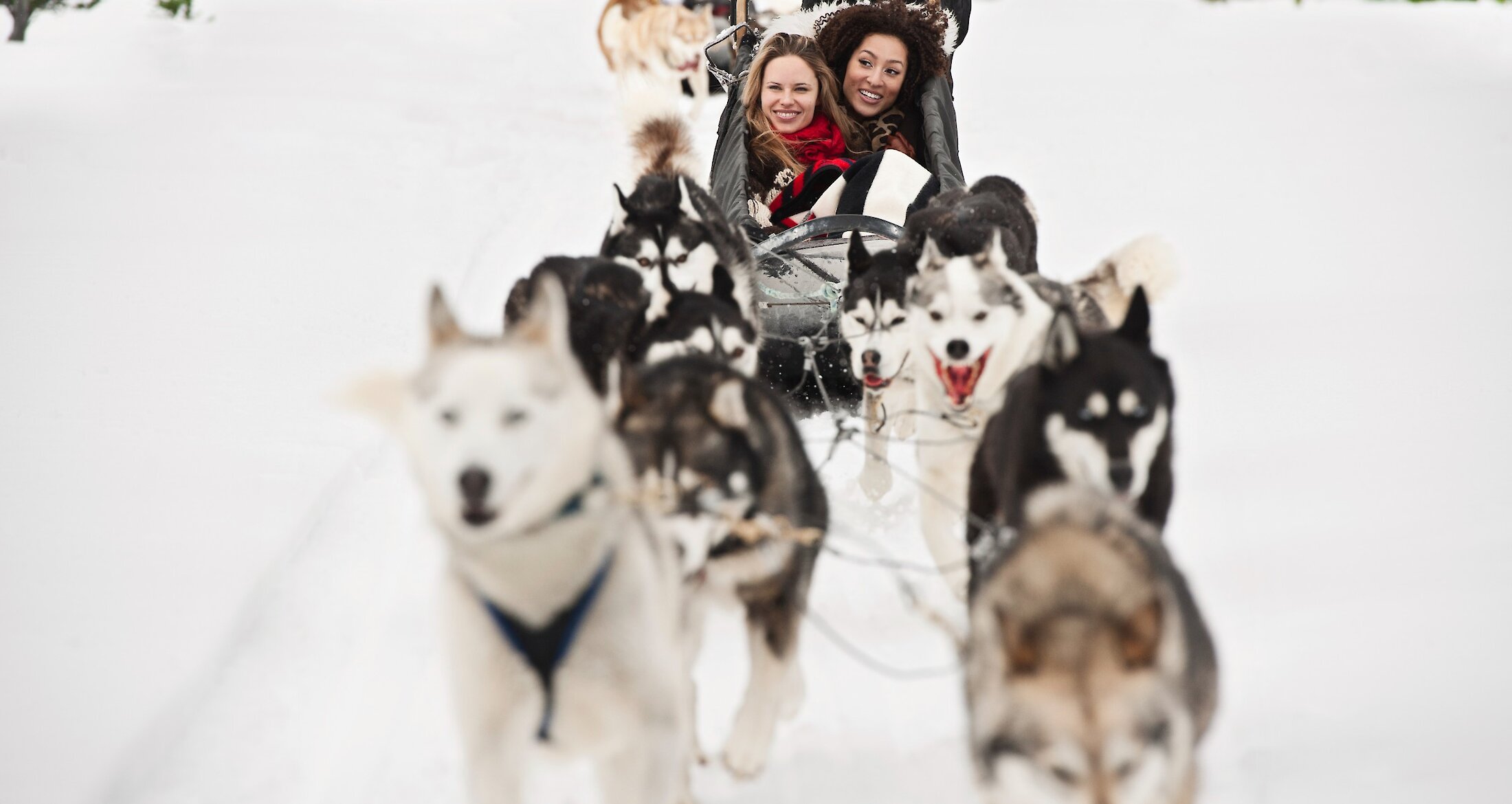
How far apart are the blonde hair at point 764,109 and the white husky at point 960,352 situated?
2125 millimetres

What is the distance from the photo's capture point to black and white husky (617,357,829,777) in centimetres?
217

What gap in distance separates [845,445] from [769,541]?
2.32 m

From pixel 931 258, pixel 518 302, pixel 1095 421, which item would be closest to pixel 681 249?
pixel 518 302

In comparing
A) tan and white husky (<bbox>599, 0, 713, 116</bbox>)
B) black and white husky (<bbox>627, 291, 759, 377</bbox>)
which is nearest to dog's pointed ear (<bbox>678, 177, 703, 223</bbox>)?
black and white husky (<bbox>627, 291, 759, 377</bbox>)

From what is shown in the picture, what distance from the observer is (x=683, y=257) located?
3.63 m

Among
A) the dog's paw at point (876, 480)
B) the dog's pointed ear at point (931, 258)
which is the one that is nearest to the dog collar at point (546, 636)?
the dog's pointed ear at point (931, 258)

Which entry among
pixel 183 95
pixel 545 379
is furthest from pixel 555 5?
pixel 545 379

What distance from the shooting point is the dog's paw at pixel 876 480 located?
4.04 metres

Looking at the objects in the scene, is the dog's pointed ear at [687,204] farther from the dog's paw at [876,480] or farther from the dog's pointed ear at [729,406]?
the dog's pointed ear at [729,406]

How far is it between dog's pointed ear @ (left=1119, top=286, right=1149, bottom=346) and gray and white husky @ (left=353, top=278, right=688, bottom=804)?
120cm

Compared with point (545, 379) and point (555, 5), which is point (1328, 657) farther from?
point (555, 5)

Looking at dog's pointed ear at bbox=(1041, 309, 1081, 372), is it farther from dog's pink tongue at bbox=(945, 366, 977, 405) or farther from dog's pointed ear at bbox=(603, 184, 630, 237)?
dog's pointed ear at bbox=(603, 184, 630, 237)

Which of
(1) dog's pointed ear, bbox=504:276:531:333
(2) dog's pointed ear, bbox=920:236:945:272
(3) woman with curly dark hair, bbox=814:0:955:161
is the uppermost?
(3) woman with curly dark hair, bbox=814:0:955:161

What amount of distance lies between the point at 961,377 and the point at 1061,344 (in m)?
0.68
